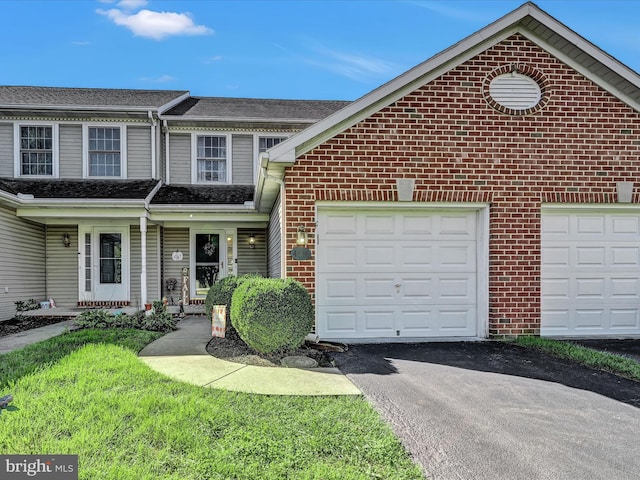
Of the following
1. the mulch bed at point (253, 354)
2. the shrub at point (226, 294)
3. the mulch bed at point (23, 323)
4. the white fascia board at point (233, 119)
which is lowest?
the mulch bed at point (23, 323)

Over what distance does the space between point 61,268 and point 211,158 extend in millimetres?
5251

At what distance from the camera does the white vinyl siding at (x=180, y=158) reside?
12.9 meters

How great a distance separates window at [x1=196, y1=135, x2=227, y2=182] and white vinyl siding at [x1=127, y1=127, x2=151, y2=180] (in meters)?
1.40

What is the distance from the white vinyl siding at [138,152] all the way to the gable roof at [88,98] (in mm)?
751

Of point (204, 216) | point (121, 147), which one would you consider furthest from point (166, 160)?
point (204, 216)

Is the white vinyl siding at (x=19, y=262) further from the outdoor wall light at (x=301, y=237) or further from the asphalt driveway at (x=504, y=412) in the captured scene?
the asphalt driveway at (x=504, y=412)

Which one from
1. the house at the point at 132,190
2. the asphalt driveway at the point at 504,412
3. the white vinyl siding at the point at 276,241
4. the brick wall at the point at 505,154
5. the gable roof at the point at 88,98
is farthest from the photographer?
the gable roof at the point at 88,98

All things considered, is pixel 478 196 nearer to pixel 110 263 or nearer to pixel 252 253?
pixel 252 253

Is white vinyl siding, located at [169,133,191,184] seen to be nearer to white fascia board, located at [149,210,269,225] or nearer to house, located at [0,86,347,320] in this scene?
house, located at [0,86,347,320]

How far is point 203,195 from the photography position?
11953mm

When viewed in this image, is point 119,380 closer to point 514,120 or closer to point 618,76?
point 514,120

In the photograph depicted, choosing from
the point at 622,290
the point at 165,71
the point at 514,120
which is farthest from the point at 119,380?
the point at 165,71

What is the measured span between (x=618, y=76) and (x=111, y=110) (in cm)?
1177

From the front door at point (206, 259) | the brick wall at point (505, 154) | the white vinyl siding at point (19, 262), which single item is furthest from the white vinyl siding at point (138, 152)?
the brick wall at point (505, 154)
